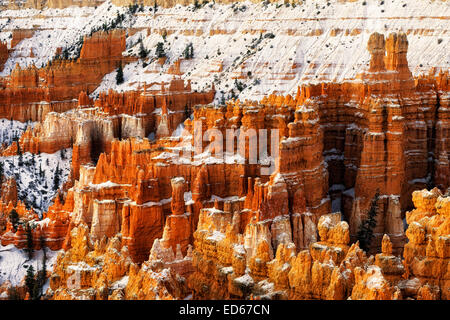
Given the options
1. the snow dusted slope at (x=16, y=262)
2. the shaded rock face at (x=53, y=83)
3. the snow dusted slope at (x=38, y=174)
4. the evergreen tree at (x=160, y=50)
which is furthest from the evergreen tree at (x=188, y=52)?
the snow dusted slope at (x=16, y=262)

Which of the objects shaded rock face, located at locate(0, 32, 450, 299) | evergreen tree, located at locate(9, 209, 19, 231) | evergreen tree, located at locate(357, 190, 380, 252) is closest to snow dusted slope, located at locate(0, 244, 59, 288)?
shaded rock face, located at locate(0, 32, 450, 299)

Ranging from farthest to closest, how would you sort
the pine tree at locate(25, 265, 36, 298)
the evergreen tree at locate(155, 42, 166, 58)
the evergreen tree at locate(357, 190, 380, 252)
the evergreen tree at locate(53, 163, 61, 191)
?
the evergreen tree at locate(155, 42, 166, 58) → the evergreen tree at locate(53, 163, 61, 191) → the evergreen tree at locate(357, 190, 380, 252) → the pine tree at locate(25, 265, 36, 298)

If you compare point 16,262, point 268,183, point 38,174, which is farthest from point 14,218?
point 268,183

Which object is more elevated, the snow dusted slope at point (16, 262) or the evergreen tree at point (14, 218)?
the evergreen tree at point (14, 218)

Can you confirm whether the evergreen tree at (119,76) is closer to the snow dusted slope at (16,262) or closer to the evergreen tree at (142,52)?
the evergreen tree at (142,52)

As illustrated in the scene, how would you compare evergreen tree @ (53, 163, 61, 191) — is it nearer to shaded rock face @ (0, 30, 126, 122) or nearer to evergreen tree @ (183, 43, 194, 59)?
shaded rock face @ (0, 30, 126, 122)
